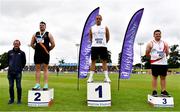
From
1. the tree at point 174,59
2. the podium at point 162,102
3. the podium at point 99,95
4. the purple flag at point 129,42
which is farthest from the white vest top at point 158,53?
the tree at point 174,59

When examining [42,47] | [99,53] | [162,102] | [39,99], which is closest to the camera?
[39,99]

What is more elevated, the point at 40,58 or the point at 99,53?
the point at 99,53

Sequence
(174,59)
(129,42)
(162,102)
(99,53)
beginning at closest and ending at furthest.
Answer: (162,102) < (99,53) < (129,42) < (174,59)

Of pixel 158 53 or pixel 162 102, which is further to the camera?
pixel 158 53

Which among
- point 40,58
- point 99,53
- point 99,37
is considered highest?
point 99,37

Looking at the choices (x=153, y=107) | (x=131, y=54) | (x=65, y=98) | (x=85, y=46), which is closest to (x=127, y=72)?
(x=131, y=54)

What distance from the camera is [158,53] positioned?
10.9 m

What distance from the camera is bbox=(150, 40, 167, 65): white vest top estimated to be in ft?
35.8

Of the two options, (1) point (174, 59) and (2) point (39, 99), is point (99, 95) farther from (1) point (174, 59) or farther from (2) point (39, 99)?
(1) point (174, 59)

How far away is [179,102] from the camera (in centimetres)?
1161

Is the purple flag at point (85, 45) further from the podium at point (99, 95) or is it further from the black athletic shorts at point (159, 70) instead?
the podium at point (99, 95)

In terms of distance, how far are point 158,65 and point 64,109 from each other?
3.23 m

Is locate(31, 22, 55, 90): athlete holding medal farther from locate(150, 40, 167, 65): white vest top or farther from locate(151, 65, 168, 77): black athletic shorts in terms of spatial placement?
locate(151, 65, 168, 77): black athletic shorts

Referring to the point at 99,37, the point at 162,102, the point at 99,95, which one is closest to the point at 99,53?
the point at 99,37
